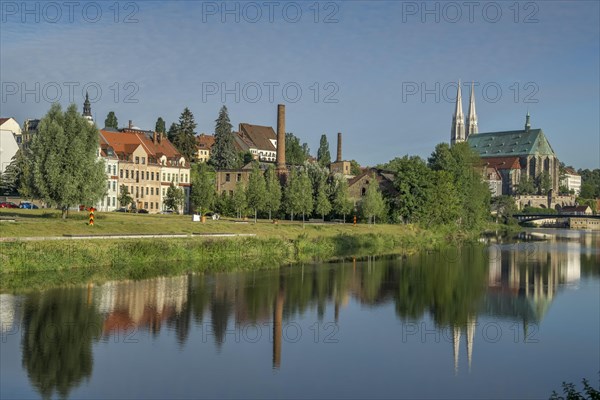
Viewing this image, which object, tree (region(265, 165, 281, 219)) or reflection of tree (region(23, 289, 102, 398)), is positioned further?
tree (region(265, 165, 281, 219))

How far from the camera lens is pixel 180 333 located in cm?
3169

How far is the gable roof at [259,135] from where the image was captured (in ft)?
590

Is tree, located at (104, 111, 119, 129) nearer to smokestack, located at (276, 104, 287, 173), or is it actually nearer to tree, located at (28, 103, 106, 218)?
smokestack, located at (276, 104, 287, 173)

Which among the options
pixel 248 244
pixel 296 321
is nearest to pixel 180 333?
pixel 296 321

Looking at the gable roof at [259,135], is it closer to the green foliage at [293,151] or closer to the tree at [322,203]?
the green foliage at [293,151]

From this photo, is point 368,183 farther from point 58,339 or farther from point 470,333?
point 58,339

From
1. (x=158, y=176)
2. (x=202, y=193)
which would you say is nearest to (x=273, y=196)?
(x=202, y=193)

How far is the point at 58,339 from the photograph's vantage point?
96.9ft

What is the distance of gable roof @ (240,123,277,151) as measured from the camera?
17988cm

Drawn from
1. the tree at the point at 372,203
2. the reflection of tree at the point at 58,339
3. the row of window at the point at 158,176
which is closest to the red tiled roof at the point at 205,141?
the row of window at the point at 158,176

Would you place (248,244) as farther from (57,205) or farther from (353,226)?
(353,226)

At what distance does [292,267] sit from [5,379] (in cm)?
3271

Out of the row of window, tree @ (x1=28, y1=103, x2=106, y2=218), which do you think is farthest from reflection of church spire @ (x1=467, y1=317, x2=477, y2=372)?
the row of window

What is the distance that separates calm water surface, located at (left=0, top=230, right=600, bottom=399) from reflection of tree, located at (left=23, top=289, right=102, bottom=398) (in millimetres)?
70
